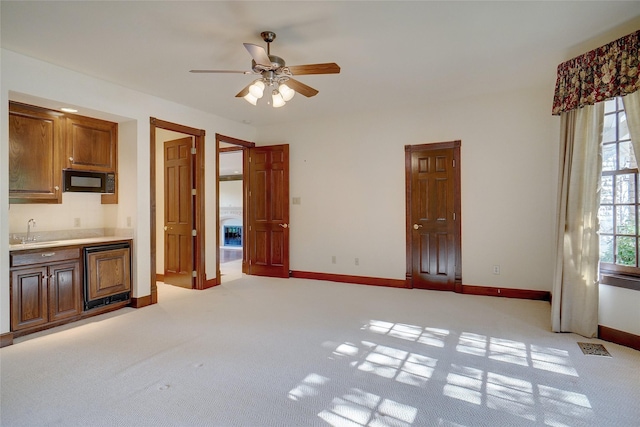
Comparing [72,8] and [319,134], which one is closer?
[72,8]

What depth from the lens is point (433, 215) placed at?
5000mm

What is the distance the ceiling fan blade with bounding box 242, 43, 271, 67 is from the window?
326 cm

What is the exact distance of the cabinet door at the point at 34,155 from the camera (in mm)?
3410

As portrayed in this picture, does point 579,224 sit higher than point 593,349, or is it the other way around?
point 579,224

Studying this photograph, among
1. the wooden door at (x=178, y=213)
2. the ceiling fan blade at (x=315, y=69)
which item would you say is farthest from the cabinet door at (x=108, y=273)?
the ceiling fan blade at (x=315, y=69)

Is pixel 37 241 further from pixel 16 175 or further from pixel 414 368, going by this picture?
pixel 414 368

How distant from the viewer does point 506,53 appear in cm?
331

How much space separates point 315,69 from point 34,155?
10.3 ft

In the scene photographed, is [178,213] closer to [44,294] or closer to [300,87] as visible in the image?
[44,294]

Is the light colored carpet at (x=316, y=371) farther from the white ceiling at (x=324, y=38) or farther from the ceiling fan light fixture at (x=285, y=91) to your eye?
the white ceiling at (x=324, y=38)

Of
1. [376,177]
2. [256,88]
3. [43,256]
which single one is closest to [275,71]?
[256,88]

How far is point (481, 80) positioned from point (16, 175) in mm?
5214

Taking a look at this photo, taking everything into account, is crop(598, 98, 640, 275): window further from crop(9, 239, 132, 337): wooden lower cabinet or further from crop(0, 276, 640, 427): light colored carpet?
crop(9, 239, 132, 337): wooden lower cabinet

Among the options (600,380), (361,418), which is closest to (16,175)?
(361,418)
